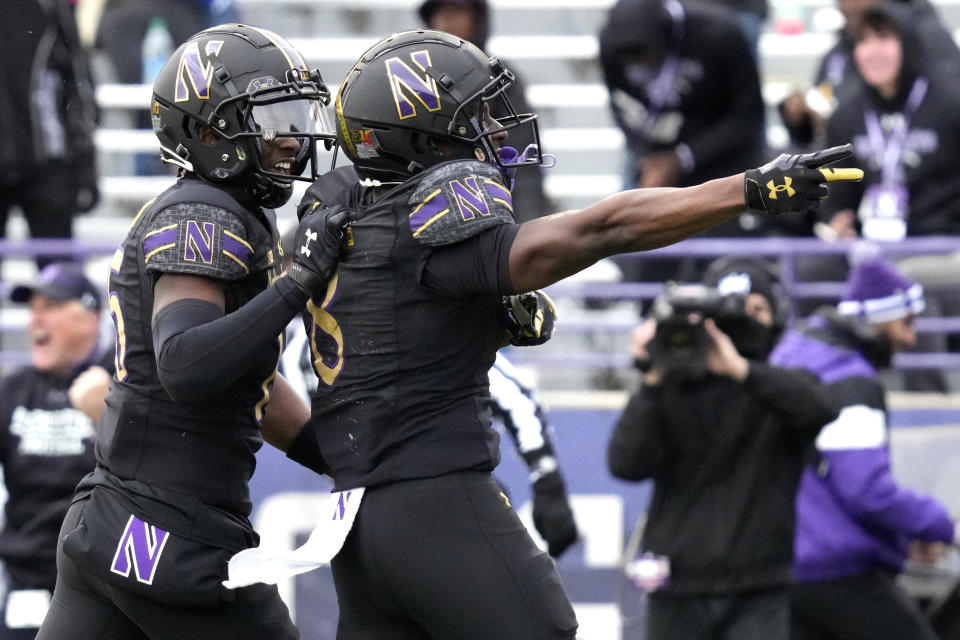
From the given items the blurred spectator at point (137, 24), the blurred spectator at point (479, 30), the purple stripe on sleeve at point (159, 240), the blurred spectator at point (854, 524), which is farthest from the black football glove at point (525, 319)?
the blurred spectator at point (137, 24)

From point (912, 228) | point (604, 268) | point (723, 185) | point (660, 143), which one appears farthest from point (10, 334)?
point (723, 185)

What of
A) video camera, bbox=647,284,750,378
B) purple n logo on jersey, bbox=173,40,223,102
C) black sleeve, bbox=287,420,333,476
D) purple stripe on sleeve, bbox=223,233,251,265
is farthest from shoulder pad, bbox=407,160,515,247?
video camera, bbox=647,284,750,378

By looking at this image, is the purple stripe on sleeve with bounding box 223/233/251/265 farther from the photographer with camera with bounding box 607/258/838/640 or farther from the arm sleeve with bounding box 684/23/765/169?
the arm sleeve with bounding box 684/23/765/169

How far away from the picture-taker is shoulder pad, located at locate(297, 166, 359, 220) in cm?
348

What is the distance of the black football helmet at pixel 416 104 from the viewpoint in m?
3.33

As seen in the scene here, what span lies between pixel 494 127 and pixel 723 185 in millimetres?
630

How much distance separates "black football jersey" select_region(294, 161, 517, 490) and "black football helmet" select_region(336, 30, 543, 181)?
94 mm

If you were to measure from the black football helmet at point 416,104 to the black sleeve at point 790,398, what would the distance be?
1800 mm

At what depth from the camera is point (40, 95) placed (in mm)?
7035

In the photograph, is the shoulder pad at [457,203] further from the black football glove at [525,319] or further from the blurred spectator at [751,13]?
the blurred spectator at [751,13]

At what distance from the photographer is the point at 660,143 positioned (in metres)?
7.11

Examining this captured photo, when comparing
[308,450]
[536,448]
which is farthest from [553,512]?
[308,450]

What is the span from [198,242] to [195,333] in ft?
0.70

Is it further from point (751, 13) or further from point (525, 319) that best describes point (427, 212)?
point (751, 13)
